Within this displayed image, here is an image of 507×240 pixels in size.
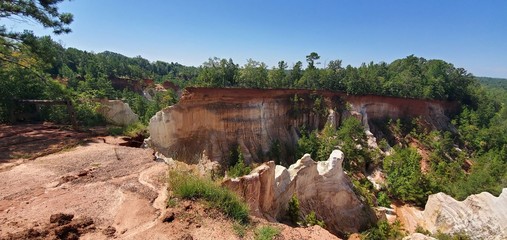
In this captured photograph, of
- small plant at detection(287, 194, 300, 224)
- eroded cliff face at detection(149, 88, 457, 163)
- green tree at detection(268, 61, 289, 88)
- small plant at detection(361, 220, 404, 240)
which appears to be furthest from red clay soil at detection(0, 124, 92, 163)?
green tree at detection(268, 61, 289, 88)

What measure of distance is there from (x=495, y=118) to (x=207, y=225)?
4716 centimetres

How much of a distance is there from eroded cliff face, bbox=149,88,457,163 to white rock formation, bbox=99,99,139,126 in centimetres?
174

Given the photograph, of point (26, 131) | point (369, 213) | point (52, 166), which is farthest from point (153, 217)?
point (369, 213)

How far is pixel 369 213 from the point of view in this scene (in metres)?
16.2

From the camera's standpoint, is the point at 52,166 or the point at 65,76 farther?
the point at 65,76

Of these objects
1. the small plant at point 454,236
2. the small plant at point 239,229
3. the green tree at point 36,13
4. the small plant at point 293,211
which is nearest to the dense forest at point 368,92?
the green tree at point 36,13

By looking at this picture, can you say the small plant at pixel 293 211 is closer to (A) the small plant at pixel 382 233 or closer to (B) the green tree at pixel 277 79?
(A) the small plant at pixel 382 233

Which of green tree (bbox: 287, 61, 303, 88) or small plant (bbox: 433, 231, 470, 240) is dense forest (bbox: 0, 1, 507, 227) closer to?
green tree (bbox: 287, 61, 303, 88)

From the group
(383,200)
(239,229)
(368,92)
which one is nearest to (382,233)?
(383,200)

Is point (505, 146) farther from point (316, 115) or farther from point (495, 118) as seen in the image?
point (316, 115)

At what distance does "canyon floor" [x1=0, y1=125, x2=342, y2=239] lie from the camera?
15.6ft

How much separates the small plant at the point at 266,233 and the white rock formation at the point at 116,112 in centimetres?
1289

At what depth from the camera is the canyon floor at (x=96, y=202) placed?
4.76m

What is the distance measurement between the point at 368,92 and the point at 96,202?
34518mm
